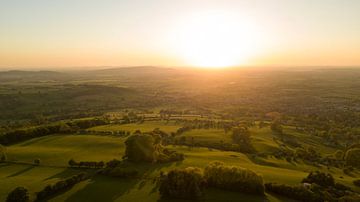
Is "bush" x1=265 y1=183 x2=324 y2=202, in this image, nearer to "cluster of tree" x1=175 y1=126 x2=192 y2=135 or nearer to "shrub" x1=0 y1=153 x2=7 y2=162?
"shrub" x1=0 y1=153 x2=7 y2=162

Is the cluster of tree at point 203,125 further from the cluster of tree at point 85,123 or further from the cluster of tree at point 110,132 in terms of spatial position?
the cluster of tree at point 85,123

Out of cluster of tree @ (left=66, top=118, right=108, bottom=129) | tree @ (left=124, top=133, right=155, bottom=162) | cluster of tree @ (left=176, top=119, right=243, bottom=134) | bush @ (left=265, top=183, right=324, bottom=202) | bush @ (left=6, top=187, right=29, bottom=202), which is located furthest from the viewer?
cluster of tree @ (left=176, top=119, right=243, bottom=134)

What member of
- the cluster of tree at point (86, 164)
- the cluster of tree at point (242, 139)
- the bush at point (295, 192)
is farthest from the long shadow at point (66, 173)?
the cluster of tree at point (242, 139)

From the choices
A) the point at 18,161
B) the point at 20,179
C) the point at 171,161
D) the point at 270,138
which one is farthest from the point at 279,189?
the point at 270,138

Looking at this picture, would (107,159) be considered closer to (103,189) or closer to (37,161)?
(37,161)

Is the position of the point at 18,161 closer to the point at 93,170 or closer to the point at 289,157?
the point at 93,170

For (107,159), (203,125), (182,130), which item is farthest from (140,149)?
(203,125)

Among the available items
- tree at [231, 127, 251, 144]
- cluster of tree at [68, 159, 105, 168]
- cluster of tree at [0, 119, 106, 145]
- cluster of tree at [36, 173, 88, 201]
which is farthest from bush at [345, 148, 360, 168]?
cluster of tree at [0, 119, 106, 145]
